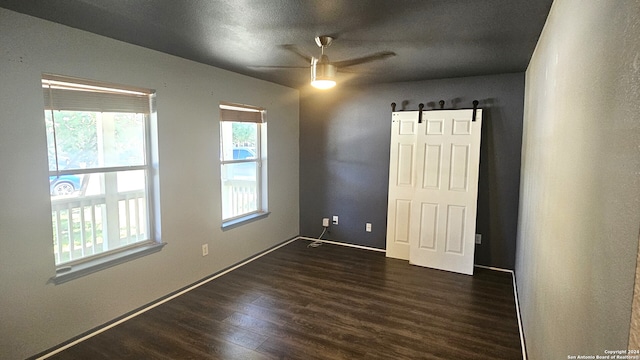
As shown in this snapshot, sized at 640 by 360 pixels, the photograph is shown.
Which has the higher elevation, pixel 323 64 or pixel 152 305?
pixel 323 64

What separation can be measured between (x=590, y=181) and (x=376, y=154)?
368 cm

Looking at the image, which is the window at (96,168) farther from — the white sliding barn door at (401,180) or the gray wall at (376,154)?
the white sliding barn door at (401,180)

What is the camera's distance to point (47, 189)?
7.64 feet

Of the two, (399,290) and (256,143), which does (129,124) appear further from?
(399,290)

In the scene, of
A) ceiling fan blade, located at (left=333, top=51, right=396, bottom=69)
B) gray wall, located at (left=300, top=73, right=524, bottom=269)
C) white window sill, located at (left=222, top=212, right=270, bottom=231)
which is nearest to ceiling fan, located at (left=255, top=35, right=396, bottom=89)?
ceiling fan blade, located at (left=333, top=51, right=396, bottom=69)

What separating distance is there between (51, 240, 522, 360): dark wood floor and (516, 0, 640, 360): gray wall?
95 centimetres

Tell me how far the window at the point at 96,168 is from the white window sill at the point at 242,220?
0.92 m

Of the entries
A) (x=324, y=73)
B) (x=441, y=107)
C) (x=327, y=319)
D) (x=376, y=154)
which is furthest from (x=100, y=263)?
(x=441, y=107)

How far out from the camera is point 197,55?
3.15 metres

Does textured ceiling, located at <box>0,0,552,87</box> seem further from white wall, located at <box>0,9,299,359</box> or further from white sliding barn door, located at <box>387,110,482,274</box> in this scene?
white sliding barn door, located at <box>387,110,482,274</box>

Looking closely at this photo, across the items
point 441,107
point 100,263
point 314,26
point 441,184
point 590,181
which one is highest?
point 314,26

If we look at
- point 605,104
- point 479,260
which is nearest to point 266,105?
point 479,260

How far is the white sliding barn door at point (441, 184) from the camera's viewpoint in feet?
12.9

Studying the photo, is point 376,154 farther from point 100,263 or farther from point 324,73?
point 100,263
